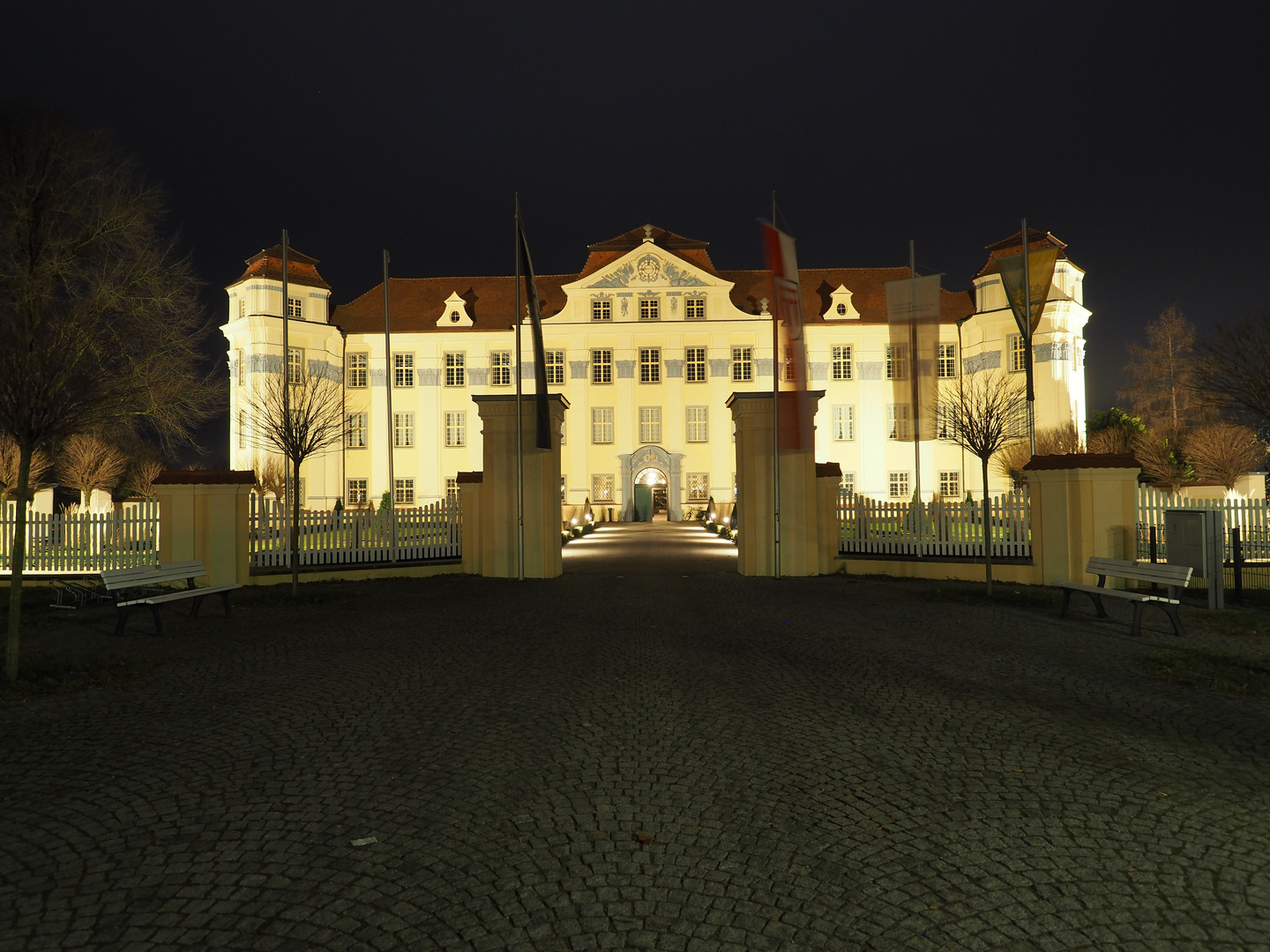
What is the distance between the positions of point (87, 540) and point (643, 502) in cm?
3314

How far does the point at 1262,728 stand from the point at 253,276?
4680 centimetres

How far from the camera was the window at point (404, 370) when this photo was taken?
47.8m

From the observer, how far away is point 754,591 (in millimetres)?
12312

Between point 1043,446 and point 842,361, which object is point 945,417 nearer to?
point 1043,446

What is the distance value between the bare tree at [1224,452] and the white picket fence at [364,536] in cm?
3181

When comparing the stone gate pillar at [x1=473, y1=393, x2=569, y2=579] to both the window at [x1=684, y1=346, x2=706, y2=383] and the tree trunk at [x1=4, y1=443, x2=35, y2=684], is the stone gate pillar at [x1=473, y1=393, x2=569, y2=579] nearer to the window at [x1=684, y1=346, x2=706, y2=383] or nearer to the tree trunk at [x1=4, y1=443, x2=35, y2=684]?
the tree trunk at [x1=4, y1=443, x2=35, y2=684]

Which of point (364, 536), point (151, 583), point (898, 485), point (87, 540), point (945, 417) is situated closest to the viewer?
point (151, 583)

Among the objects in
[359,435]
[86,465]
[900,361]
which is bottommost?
[86,465]

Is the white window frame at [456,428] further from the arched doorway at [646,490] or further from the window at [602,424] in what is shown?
the arched doorway at [646,490]

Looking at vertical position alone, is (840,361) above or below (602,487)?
above

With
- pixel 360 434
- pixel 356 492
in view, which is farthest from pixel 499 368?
pixel 356 492

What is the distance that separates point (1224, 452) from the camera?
3256 centimetres

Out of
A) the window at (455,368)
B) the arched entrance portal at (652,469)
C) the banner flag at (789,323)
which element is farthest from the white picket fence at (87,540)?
the window at (455,368)

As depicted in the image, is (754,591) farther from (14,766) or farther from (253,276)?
(253,276)
